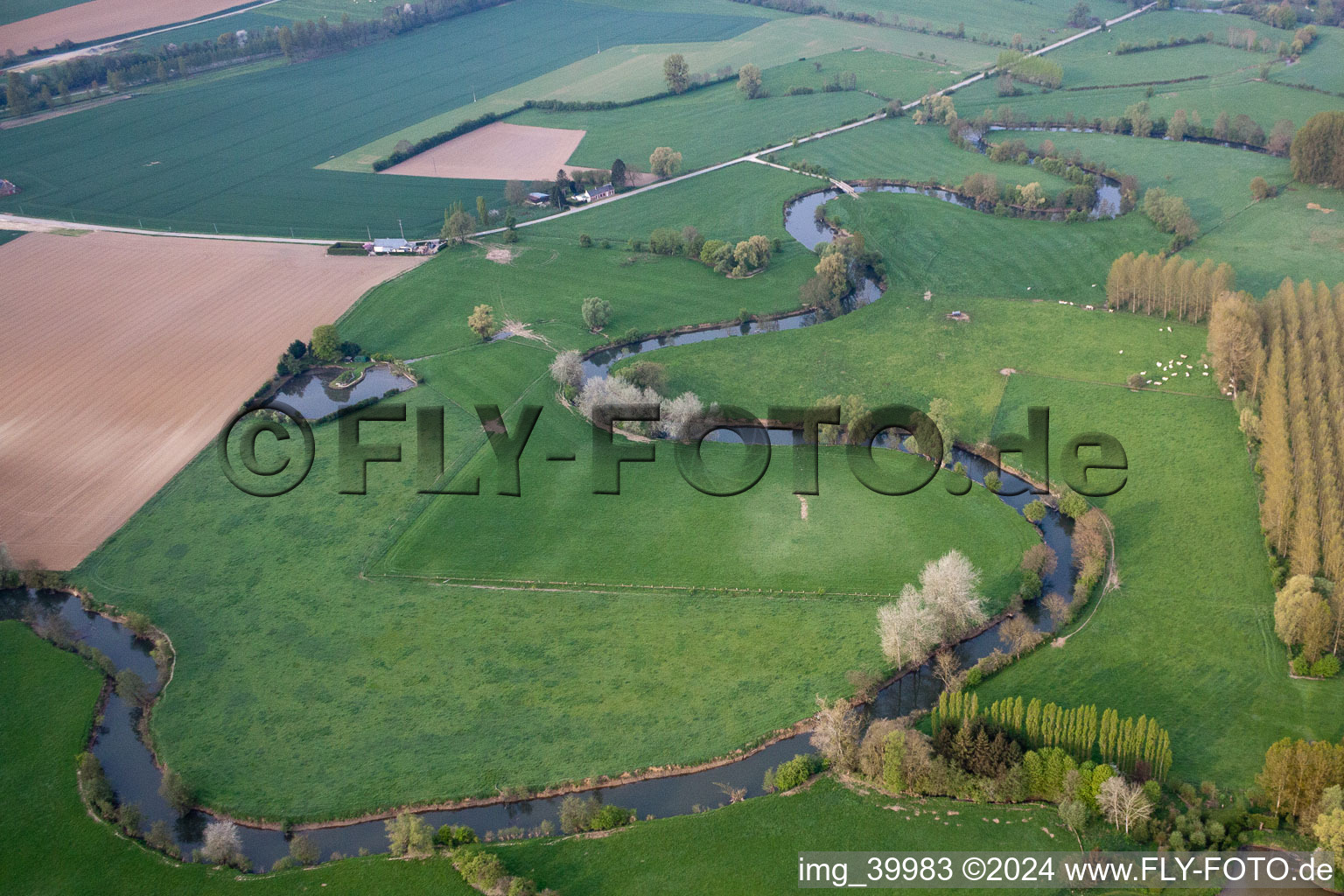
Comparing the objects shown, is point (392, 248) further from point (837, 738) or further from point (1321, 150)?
point (1321, 150)

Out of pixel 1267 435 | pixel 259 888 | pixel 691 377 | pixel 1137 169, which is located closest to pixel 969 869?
pixel 259 888

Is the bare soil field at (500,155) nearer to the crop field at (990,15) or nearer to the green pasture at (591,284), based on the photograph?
the green pasture at (591,284)

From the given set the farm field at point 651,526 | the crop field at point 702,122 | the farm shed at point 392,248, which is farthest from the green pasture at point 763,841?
the crop field at point 702,122

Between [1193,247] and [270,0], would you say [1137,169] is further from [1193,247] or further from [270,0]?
[270,0]

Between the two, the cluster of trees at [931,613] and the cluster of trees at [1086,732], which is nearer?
the cluster of trees at [1086,732]

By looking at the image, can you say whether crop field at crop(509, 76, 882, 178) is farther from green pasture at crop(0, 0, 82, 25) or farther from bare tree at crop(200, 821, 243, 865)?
green pasture at crop(0, 0, 82, 25)

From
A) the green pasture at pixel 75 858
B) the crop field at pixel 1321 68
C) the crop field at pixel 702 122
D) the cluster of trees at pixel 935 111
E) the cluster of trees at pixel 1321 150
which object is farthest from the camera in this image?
the crop field at pixel 1321 68

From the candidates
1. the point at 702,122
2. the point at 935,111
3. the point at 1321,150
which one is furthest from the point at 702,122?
the point at 1321,150
